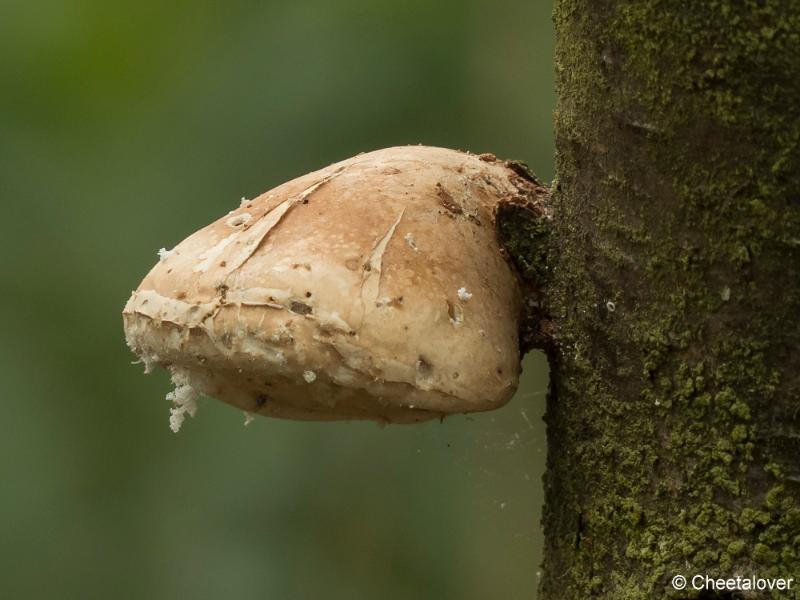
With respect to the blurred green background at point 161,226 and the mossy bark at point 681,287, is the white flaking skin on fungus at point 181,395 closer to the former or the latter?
the mossy bark at point 681,287

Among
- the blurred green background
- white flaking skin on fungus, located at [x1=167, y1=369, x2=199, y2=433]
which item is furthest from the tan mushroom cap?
the blurred green background

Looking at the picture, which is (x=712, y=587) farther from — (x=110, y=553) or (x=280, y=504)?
(x=110, y=553)

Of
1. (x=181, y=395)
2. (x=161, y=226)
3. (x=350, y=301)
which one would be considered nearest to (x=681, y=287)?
(x=350, y=301)

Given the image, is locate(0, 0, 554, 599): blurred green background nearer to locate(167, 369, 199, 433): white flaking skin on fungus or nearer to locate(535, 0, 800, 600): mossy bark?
locate(167, 369, 199, 433): white flaking skin on fungus

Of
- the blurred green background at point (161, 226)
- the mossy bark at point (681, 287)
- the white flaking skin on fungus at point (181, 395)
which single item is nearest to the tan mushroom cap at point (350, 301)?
the white flaking skin on fungus at point (181, 395)

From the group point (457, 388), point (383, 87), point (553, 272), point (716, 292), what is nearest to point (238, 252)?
point (457, 388)

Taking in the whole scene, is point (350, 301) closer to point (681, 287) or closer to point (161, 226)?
point (681, 287)
